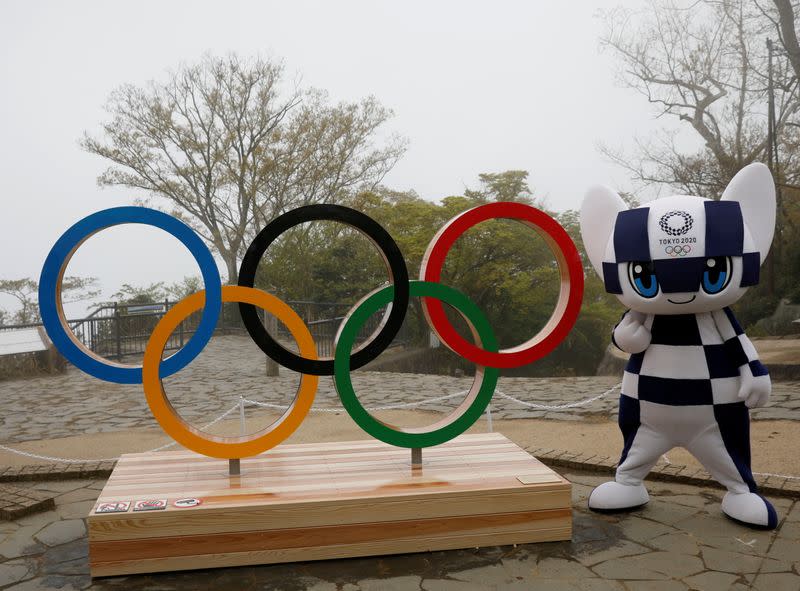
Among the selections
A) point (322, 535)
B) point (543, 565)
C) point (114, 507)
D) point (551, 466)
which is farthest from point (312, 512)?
point (551, 466)

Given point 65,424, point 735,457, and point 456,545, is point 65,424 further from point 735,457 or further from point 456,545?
point 735,457

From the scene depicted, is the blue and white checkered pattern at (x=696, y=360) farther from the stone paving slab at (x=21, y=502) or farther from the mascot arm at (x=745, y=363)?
the stone paving slab at (x=21, y=502)

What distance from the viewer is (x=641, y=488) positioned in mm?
4699

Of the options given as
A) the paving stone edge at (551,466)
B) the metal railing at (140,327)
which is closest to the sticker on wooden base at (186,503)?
the paving stone edge at (551,466)

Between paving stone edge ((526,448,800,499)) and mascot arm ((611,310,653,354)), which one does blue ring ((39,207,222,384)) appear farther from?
paving stone edge ((526,448,800,499))

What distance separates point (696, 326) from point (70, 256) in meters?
3.80

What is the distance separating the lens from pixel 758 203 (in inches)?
170

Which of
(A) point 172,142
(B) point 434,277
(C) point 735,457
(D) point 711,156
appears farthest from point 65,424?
(D) point 711,156

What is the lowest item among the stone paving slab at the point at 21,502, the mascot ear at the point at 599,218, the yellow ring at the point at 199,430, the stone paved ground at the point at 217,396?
the stone paved ground at the point at 217,396

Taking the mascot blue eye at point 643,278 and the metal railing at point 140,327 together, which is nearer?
the mascot blue eye at point 643,278

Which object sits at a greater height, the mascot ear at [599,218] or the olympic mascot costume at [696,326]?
the mascot ear at [599,218]

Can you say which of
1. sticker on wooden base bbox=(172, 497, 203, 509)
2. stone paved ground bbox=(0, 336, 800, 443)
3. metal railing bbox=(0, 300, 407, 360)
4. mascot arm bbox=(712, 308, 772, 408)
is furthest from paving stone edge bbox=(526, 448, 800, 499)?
metal railing bbox=(0, 300, 407, 360)

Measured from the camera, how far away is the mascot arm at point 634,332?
4.41 metres

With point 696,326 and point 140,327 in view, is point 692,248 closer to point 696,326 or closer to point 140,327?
point 696,326
